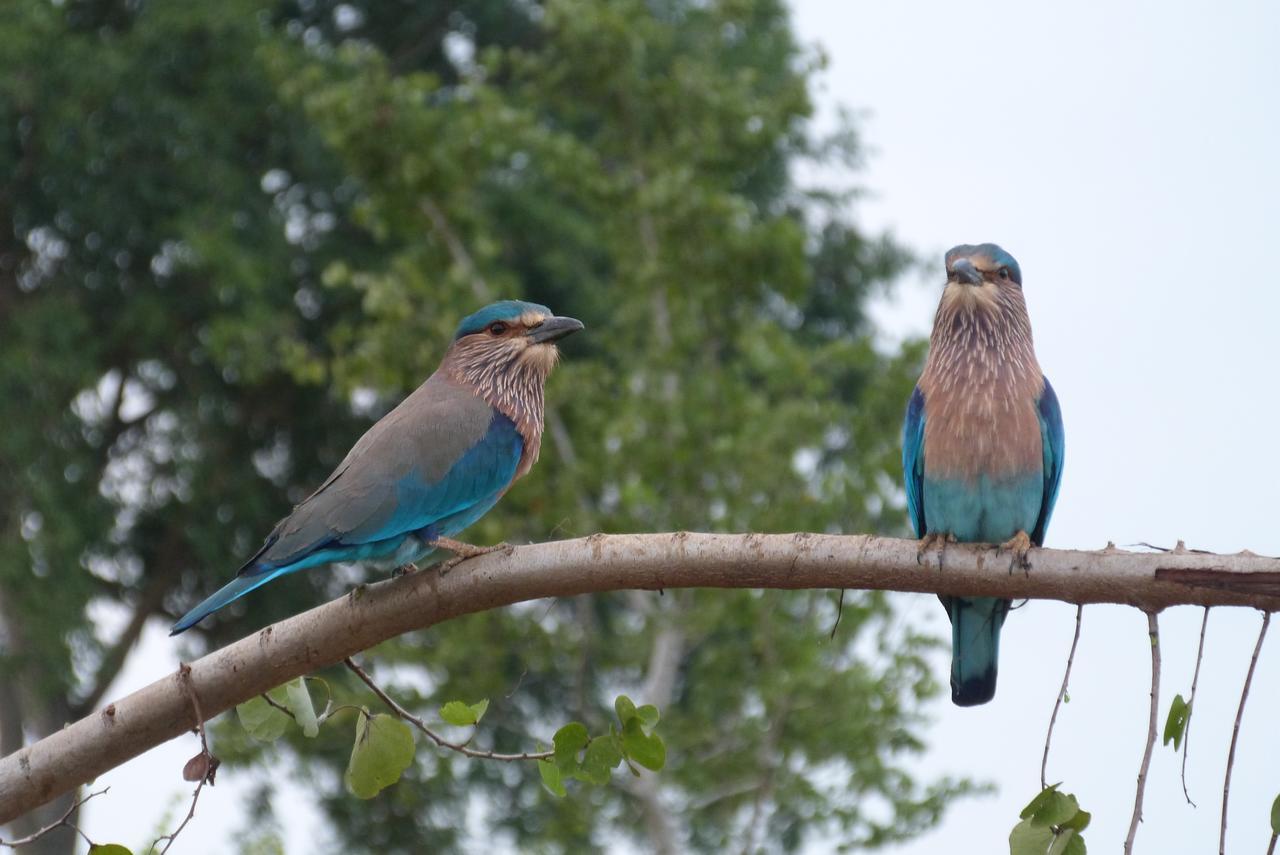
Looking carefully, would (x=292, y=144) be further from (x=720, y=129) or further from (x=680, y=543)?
(x=680, y=543)

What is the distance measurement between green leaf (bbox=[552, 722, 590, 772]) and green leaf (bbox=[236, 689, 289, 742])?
24.5 inches

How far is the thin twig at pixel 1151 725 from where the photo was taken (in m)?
2.62

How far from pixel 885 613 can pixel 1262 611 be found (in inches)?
277

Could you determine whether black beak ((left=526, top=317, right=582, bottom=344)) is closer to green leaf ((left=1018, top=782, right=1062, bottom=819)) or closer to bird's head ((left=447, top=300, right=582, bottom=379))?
bird's head ((left=447, top=300, right=582, bottom=379))

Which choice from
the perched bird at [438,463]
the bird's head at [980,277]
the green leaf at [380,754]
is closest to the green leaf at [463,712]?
the green leaf at [380,754]

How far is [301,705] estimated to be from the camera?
3326mm

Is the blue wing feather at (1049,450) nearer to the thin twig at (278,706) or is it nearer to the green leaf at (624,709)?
the green leaf at (624,709)

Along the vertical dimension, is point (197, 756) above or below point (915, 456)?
below

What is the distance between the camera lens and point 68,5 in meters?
12.6

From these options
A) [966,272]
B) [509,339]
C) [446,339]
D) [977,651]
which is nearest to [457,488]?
[509,339]

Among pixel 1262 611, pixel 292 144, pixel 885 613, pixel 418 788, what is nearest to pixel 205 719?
pixel 1262 611

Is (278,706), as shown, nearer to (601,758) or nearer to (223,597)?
(223,597)

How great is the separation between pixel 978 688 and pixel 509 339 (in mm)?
1667

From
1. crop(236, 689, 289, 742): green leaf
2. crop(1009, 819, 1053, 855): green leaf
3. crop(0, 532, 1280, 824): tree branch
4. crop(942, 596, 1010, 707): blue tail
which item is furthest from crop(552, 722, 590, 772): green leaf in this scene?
crop(942, 596, 1010, 707): blue tail
